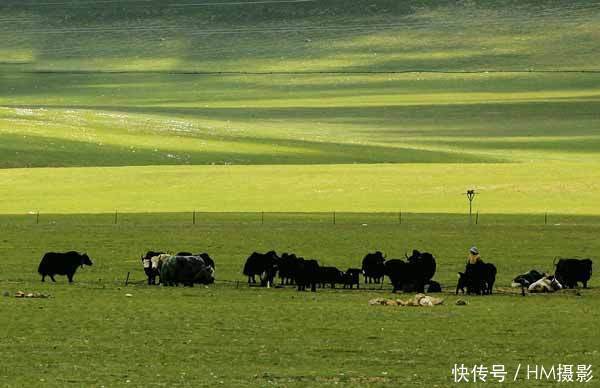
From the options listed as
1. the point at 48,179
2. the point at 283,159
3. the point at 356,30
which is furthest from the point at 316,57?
the point at 48,179

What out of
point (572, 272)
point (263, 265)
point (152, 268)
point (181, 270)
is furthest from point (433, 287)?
point (152, 268)

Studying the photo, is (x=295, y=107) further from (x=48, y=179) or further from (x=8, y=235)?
(x=8, y=235)

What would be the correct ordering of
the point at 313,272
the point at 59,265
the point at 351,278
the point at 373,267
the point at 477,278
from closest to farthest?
the point at 477,278, the point at 313,272, the point at 351,278, the point at 59,265, the point at 373,267

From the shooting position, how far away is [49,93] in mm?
156625

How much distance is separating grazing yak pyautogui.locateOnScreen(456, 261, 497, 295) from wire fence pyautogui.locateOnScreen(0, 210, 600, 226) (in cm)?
2098

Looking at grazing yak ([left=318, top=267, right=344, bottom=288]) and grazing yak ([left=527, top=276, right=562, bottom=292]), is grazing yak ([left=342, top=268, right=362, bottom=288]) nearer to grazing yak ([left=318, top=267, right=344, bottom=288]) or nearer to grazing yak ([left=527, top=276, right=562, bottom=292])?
grazing yak ([left=318, top=267, right=344, bottom=288])

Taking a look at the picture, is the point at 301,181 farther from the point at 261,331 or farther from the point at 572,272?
the point at 261,331

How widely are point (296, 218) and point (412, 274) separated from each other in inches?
931

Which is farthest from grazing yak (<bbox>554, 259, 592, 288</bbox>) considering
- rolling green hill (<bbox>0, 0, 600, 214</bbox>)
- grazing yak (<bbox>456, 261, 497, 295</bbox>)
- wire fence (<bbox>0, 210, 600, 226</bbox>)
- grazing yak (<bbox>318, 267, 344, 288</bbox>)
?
rolling green hill (<bbox>0, 0, 600, 214</bbox>)

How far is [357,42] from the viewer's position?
18212 centimetres

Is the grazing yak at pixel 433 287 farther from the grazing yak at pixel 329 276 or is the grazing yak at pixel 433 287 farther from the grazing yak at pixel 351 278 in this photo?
the grazing yak at pixel 329 276

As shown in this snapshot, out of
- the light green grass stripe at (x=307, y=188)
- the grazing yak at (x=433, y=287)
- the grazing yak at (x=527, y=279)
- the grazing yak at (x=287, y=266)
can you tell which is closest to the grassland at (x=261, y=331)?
the grazing yak at (x=433, y=287)

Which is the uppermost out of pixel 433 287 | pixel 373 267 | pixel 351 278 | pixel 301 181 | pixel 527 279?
pixel 301 181

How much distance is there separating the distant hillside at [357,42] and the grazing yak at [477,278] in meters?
135
